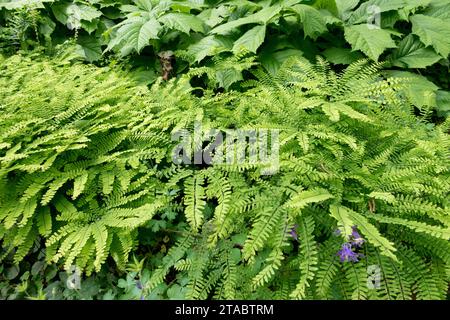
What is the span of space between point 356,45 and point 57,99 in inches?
88.0

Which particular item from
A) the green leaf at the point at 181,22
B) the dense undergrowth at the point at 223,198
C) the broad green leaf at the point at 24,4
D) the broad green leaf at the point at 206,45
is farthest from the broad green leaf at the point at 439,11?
the broad green leaf at the point at 24,4

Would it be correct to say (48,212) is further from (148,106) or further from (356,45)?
(356,45)

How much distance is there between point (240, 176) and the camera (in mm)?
2162

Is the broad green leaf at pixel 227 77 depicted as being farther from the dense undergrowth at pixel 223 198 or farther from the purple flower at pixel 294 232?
the purple flower at pixel 294 232

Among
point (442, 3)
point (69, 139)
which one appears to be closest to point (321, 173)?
point (69, 139)

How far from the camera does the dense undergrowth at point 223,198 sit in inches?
71.9

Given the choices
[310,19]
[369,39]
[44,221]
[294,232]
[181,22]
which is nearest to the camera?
[294,232]

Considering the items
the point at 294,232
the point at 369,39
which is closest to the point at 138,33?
the point at 369,39

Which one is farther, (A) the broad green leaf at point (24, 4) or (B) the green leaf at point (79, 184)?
(A) the broad green leaf at point (24, 4)

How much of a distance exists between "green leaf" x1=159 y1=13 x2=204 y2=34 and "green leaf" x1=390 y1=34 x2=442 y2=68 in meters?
1.72

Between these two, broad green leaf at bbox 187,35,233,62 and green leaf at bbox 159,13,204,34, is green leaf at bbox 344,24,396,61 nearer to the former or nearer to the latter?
broad green leaf at bbox 187,35,233,62

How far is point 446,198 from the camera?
2.00 m

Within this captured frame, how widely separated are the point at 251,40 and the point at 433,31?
1.51 metres

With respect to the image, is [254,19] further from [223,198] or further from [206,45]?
[223,198]
